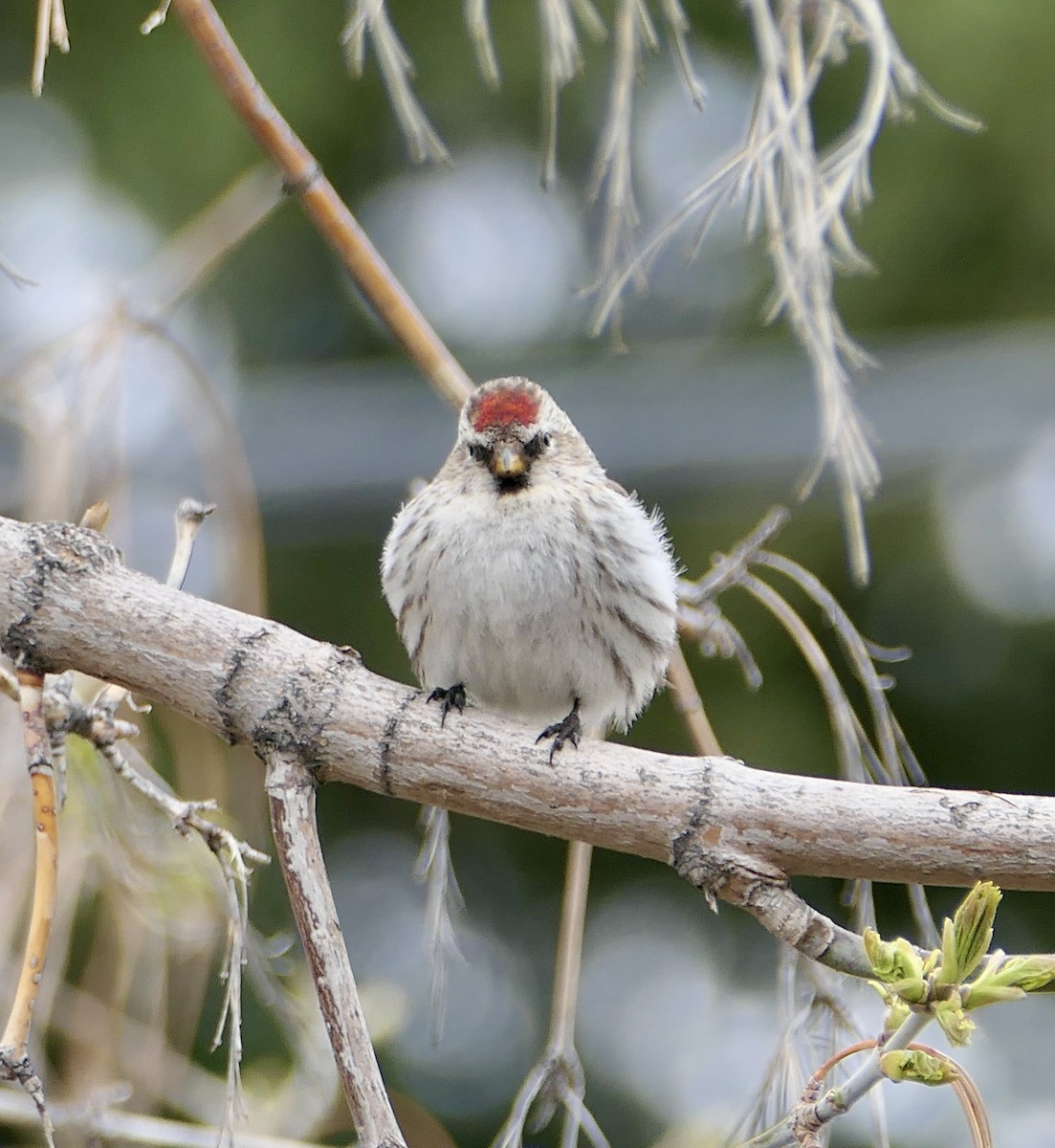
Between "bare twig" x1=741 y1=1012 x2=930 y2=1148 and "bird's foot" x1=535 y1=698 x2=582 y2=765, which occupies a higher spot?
"bird's foot" x1=535 y1=698 x2=582 y2=765

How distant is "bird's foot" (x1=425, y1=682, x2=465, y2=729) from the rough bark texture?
24 millimetres

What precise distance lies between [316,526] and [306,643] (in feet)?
8.04

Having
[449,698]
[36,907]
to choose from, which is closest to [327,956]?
[36,907]

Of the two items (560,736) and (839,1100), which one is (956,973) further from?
(560,736)

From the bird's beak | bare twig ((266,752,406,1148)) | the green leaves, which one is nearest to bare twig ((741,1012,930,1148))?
the green leaves

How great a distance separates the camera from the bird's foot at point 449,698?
167 centimetres

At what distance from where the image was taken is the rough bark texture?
1.50 metres

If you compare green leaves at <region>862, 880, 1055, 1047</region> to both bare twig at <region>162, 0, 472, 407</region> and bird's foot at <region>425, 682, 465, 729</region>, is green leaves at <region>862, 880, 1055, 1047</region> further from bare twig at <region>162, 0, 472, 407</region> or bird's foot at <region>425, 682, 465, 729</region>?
bare twig at <region>162, 0, 472, 407</region>

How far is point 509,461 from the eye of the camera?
7.80 ft

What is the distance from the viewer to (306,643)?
164 cm

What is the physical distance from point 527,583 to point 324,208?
656 mm

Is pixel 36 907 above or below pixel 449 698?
below

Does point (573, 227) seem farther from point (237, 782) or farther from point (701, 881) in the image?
point (701, 881)

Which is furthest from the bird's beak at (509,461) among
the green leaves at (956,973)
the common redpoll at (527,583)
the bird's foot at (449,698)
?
the green leaves at (956,973)
